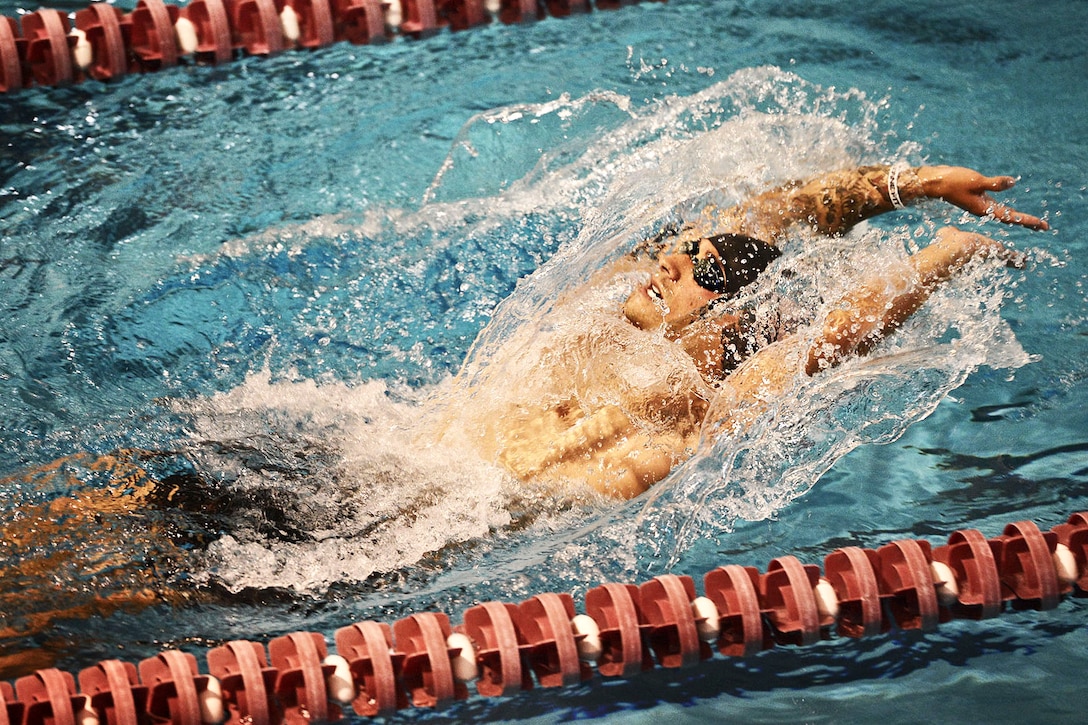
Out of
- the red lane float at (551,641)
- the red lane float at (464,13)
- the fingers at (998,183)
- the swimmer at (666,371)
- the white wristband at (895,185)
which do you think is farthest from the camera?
the red lane float at (464,13)

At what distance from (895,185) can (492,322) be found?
1244 millimetres

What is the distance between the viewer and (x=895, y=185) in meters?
2.83

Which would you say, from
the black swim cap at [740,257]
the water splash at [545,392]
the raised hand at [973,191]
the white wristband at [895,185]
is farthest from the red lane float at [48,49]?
the raised hand at [973,191]

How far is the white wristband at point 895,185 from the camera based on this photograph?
2.83 meters

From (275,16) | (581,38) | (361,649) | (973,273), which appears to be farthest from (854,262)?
(275,16)

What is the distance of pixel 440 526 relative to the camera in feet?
8.16

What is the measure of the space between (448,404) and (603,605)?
987mm

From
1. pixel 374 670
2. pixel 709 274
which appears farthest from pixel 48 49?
pixel 374 670

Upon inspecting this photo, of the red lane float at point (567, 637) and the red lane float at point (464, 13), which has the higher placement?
the red lane float at point (464, 13)

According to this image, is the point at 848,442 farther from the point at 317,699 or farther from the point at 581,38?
the point at 581,38

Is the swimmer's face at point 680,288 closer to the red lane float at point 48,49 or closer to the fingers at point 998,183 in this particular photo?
the fingers at point 998,183

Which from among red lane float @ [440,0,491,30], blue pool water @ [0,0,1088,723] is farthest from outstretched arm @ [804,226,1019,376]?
red lane float @ [440,0,491,30]

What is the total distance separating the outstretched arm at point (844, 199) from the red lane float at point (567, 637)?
980 millimetres

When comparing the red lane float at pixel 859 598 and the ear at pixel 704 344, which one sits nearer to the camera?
the red lane float at pixel 859 598
